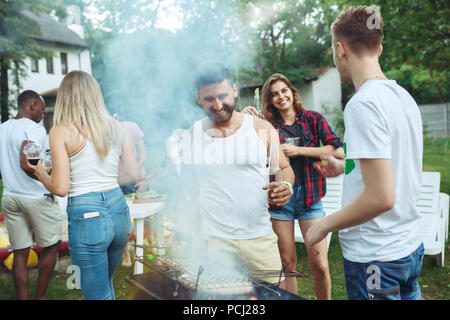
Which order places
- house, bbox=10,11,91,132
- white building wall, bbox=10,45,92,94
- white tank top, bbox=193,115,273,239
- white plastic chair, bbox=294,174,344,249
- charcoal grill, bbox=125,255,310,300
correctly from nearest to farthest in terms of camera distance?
charcoal grill, bbox=125,255,310,300
white tank top, bbox=193,115,273,239
white plastic chair, bbox=294,174,344,249
house, bbox=10,11,91,132
white building wall, bbox=10,45,92,94

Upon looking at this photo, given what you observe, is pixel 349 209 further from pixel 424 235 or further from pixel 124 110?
pixel 124 110

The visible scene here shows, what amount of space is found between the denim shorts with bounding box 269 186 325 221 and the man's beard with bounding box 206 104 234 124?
99 centimetres

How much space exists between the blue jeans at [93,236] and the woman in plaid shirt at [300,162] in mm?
1284

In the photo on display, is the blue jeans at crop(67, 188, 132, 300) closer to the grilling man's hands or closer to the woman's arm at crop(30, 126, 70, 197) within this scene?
the woman's arm at crop(30, 126, 70, 197)

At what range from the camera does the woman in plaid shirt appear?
296cm

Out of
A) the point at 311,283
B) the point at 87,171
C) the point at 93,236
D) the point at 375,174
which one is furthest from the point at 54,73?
the point at 375,174

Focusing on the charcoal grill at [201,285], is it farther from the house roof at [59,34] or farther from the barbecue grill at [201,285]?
the house roof at [59,34]

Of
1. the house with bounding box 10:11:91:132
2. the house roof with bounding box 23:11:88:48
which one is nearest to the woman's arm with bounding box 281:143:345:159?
the house with bounding box 10:11:91:132

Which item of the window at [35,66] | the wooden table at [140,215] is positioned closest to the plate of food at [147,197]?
the wooden table at [140,215]

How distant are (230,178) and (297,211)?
93 cm

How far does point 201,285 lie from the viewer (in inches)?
77.0

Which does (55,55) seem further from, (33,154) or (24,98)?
(33,154)
